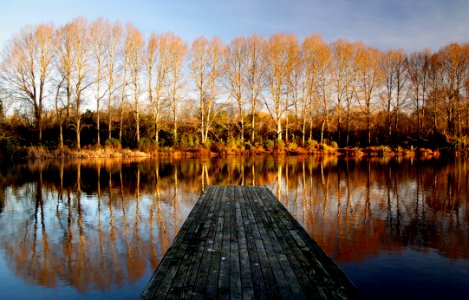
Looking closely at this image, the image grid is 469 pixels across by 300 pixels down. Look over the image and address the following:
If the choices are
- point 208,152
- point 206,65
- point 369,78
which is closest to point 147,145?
point 208,152

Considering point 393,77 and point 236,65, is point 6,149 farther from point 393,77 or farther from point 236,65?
point 393,77

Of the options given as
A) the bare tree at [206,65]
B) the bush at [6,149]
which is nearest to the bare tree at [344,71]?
the bare tree at [206,65]

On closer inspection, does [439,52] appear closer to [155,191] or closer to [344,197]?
[344,197]

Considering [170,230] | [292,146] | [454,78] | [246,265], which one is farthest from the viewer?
[454,78]

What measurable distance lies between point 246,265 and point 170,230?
4.49 m

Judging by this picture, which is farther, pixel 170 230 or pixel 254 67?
pixel 254 67

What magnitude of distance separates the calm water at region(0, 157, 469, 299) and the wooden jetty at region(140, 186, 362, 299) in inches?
44.5

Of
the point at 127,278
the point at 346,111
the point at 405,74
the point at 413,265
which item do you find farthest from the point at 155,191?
the point at 405,74

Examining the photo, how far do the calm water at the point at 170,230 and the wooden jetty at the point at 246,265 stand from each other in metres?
1.13

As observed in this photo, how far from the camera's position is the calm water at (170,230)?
5.52 metres

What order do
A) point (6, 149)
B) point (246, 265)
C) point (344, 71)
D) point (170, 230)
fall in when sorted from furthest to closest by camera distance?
point (344, 71) → point (6, 149) → point (170, 230) → point (246, 265)

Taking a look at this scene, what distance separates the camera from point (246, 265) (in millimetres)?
4273

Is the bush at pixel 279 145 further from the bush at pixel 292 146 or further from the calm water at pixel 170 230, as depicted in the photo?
the calm water at pixel 170 230

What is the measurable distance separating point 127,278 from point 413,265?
5.13 metres
